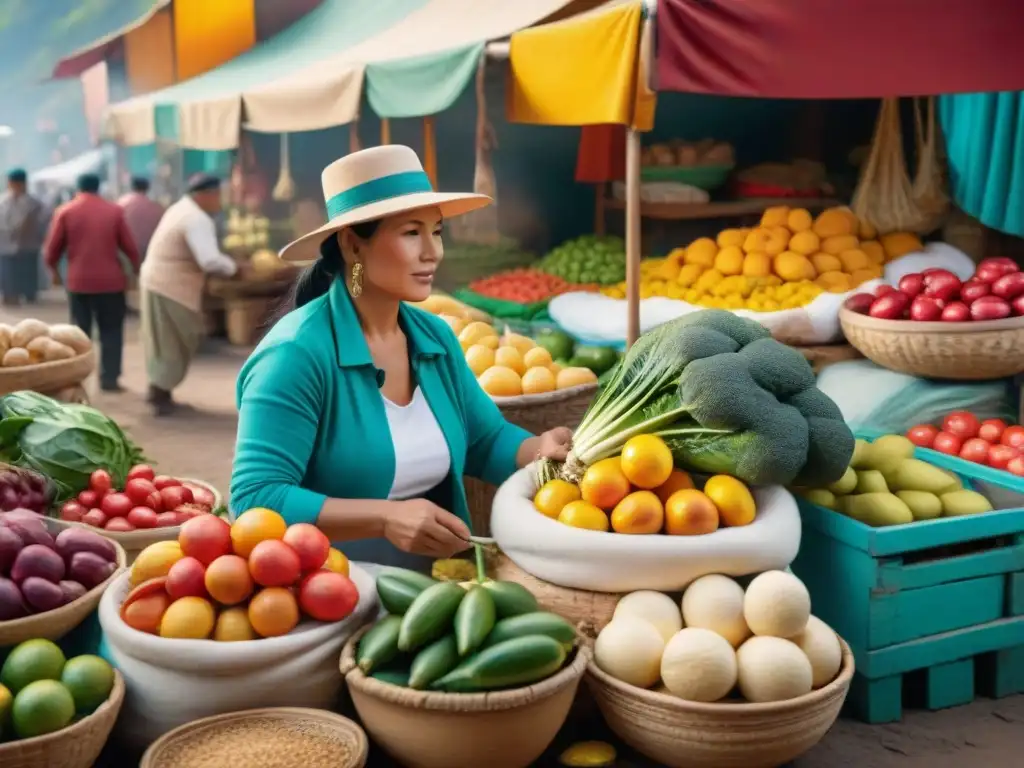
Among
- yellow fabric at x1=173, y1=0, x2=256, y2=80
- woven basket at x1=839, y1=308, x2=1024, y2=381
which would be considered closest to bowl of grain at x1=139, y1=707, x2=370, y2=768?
woven basket at x1=839, y1=308, x2=1024, y2=381

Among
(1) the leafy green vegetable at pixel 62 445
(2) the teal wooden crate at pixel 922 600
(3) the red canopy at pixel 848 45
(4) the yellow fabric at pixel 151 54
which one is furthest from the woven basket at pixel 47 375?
(4) the yellow fabric at pixel 151 54

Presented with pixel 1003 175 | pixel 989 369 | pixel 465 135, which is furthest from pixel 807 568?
pixel 465 135

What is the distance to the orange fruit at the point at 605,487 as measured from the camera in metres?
2.79

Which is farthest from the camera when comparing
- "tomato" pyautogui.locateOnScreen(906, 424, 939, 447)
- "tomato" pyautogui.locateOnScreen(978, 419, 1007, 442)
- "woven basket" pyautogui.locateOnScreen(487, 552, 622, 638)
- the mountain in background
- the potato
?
the mountain in background

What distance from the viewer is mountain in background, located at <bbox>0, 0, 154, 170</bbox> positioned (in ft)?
129

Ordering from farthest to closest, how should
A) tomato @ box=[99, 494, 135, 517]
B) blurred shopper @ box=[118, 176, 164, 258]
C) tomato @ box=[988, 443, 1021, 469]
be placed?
blurred shopper @ box=[118, 176, 164, 258] < tomato @ box=[988, 443, 1021, 469] < tomato @ box=[99, 494, 135, 517]

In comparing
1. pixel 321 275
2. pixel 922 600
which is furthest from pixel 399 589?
pixel 922 600

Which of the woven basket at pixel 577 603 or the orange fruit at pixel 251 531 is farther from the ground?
the orange fruit at pixel 251 531

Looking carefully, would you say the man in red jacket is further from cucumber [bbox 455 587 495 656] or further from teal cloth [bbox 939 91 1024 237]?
cucumber [bbox 455 587 495 656]

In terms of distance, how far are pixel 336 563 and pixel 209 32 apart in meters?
14.1

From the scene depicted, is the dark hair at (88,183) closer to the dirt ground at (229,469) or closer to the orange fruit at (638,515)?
the dirt ground at (229,469)

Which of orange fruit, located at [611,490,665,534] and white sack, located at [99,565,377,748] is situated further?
orange fruit, located at [611,490,665,534]

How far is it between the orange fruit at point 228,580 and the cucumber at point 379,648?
0.28 m

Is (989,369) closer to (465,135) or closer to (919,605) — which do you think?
(919,605)
